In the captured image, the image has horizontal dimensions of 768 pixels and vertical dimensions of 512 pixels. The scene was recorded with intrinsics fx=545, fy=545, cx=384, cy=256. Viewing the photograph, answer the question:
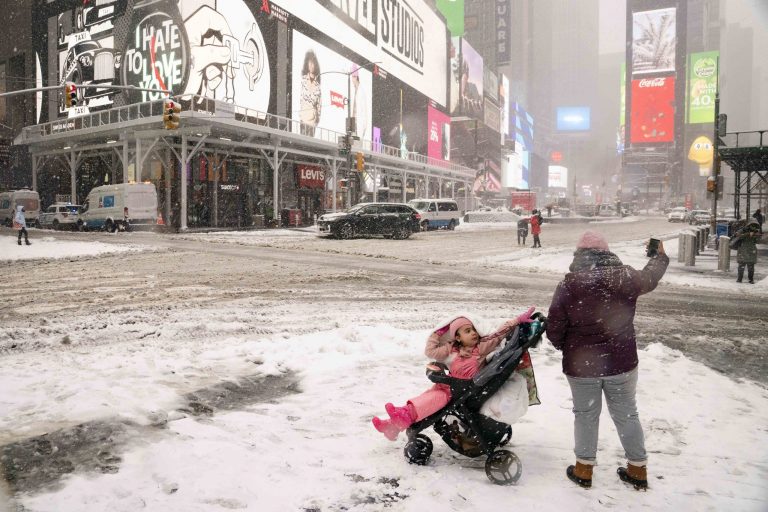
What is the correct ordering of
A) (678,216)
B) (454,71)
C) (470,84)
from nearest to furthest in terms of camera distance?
(678,216) → (454,71) → (470,84)

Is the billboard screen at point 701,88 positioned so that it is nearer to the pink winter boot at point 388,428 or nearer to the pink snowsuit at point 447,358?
the pink snowsuit at point 447,358

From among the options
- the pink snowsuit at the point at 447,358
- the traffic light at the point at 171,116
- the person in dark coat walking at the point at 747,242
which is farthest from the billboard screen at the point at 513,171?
the pink snowsuit at the point at 447,358

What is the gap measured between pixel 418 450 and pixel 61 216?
3214cm

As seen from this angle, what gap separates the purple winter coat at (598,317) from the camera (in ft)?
10.6

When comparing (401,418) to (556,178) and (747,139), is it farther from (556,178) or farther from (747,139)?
(556,178)

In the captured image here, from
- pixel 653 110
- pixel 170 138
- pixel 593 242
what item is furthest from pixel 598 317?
pixel 653 110

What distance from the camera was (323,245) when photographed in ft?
68.0

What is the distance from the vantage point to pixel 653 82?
137625mm

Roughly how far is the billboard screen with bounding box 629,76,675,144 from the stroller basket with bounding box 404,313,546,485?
152 meters

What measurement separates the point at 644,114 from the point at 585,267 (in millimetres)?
154490

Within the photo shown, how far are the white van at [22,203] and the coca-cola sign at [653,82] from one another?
466 ft

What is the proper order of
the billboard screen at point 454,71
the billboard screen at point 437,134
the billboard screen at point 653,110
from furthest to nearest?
1. the billboard screen at point 653,110
2. the billboard screen at point 454,71
3. the billboard screen at point 437,134

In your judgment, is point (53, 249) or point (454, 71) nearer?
point (53, 249)

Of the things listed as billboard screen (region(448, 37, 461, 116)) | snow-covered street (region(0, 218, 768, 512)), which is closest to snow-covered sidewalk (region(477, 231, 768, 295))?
snow-covered street (region(0, 218, 768, 512))
